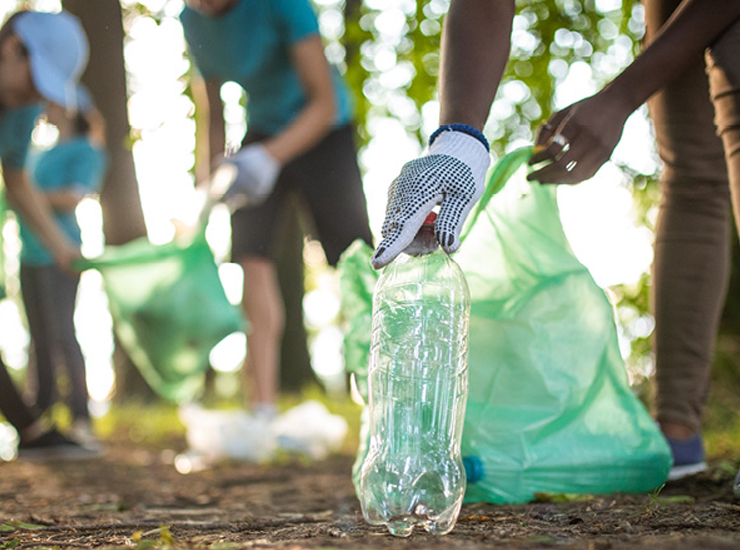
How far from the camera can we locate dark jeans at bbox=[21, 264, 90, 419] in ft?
15.1

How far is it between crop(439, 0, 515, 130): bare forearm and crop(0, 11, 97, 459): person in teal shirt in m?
2.23

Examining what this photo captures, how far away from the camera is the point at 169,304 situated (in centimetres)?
337

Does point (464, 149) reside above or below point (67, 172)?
below

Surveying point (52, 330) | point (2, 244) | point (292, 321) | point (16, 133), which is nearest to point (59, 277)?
point (52, 330)

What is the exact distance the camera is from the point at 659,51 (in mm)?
1774

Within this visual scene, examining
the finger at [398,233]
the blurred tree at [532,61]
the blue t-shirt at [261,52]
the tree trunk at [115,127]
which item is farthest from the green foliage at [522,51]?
the tree trunk at [115,127]

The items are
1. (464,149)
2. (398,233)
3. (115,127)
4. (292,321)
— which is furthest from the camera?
(292,321)

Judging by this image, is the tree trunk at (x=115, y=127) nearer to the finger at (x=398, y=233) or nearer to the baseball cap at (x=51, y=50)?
the baseball cap at (x=51, y=50)

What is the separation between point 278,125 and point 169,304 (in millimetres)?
852

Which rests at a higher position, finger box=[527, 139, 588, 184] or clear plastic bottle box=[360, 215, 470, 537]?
finger box=[527, 139, 588, 184]

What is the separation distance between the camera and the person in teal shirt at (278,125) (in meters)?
3.18

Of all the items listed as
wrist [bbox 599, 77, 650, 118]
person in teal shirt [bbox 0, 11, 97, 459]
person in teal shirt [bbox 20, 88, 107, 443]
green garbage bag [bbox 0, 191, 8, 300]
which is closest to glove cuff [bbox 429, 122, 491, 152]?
wrist [bbox 599, 77, 650, 118]

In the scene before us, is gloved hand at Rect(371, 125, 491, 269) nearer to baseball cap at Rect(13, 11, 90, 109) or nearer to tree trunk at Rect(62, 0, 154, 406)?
baseball cap at Rect(13, 11, 90, 109)

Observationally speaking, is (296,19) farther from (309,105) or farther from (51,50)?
(51,50)
